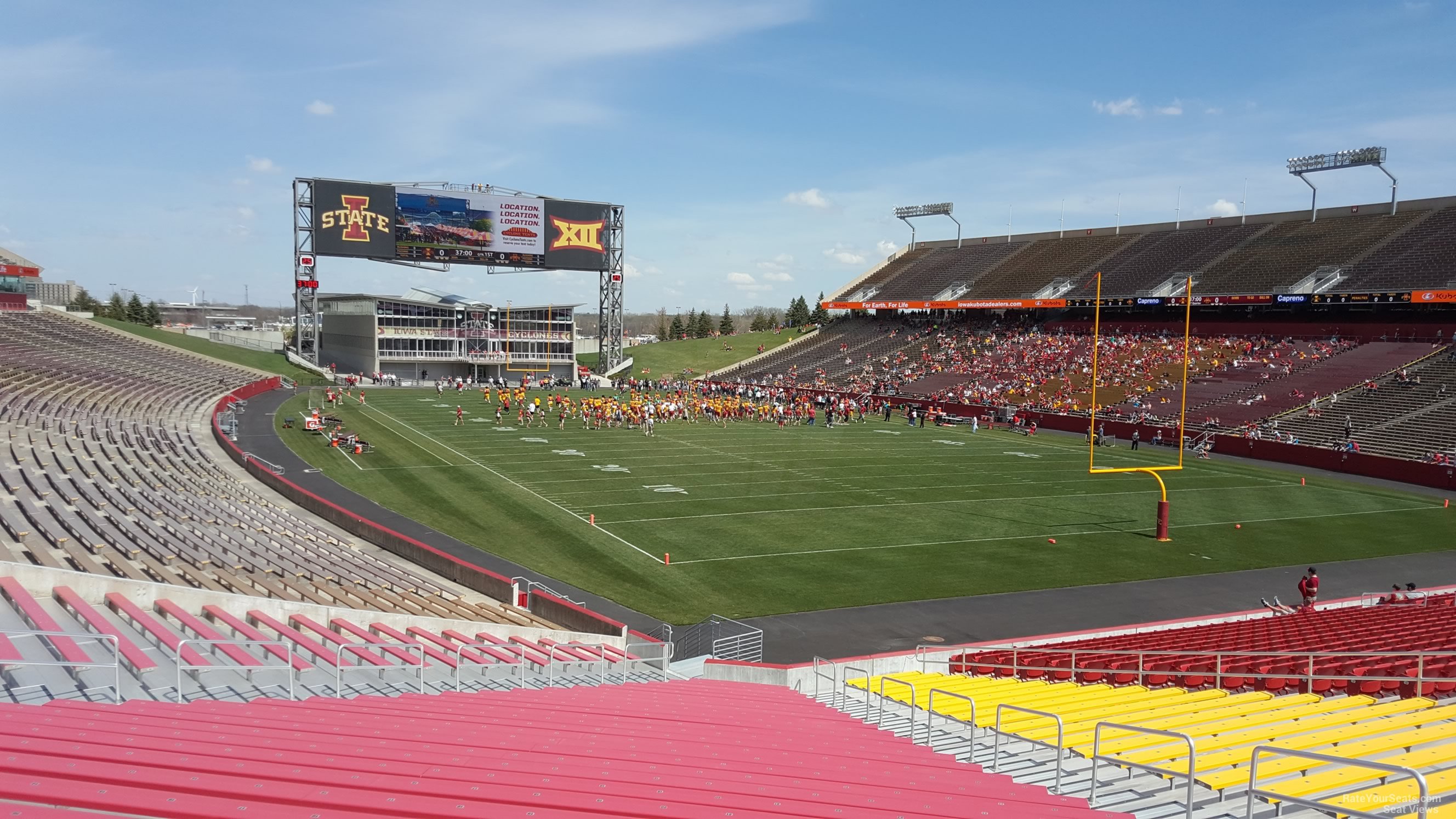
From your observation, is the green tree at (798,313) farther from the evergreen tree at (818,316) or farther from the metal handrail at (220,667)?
the metal handrail at (220,667)

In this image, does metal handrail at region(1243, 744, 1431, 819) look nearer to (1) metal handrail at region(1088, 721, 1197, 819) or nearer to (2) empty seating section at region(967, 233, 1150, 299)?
(1) metal handrail at region(1088, 721, 1197, 819)

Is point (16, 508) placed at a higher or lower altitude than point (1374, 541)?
higher

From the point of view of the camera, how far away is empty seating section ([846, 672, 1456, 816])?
4699 mm

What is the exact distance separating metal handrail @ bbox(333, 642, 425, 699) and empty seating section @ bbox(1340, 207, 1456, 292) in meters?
49.4

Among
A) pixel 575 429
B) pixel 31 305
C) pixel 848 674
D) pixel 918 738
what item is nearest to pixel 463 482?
pixel 575 429

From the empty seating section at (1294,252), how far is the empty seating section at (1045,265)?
9.27 metres

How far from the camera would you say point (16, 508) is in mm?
13562

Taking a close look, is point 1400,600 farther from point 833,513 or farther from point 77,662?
point 77,662

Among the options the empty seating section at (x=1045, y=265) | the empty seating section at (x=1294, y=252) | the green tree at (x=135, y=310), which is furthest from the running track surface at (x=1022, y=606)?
the green tree at (x=135, y=310)

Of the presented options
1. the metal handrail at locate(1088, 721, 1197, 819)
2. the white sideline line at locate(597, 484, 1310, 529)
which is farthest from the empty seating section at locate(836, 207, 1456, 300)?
the metal handrail at locate(1088, 721, 1197, 819)

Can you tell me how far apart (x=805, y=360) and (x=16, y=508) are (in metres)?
58.1

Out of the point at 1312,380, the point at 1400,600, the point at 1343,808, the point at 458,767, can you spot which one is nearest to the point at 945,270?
the point at 1312,380

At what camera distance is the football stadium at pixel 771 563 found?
475 cm

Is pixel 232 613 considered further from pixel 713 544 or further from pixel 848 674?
pixel 713 544
